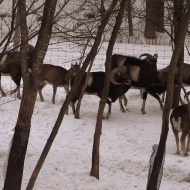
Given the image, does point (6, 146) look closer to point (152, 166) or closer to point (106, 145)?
point (106, 145)

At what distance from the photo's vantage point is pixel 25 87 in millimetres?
5480

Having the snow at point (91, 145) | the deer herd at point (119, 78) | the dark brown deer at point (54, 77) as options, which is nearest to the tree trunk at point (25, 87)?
the snow at point (91, 145)

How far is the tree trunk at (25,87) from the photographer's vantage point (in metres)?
5.41

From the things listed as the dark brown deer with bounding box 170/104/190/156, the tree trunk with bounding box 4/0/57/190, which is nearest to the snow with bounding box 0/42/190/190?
the dark brown deer with bounding box 170/104/190/156

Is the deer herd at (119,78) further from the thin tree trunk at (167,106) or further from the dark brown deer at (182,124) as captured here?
the thin tree trunk at (167,106)

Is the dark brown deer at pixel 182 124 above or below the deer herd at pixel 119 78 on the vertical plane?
below

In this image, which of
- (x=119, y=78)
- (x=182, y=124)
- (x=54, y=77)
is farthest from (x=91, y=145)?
(x=54, y=77)

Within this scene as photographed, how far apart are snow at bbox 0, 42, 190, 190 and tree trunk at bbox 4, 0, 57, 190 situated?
1891 mm

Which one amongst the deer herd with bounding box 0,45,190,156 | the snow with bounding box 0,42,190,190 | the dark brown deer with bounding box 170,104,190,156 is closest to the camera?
the snow with bounding box 0,42,190,190

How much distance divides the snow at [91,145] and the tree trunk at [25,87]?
1.89 meters

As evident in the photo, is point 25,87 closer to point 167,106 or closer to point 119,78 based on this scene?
point 167,106

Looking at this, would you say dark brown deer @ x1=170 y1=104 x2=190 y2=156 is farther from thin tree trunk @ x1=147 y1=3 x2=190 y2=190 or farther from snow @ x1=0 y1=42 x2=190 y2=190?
thin tree trunk @ x1=147 y1=3 x2=190 y2=190

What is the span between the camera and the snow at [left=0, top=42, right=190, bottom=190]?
319 inches

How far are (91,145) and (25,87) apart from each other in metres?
4.74
